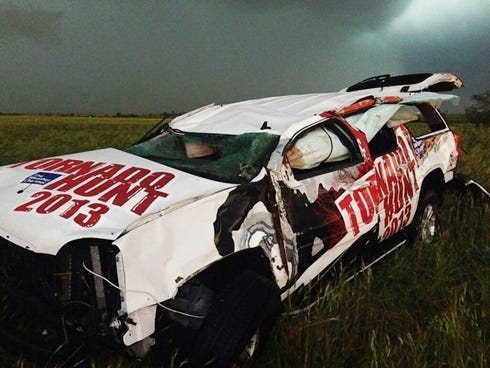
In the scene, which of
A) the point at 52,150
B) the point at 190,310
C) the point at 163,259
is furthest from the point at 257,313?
the point at 52,150

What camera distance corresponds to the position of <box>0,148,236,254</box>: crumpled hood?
2.71 meters

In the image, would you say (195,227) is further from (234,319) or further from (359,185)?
(359,185)

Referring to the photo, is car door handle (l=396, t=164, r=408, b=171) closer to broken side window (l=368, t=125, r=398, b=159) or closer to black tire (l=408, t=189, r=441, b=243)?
broken side window (l=368, t=125, r=398, b=159)

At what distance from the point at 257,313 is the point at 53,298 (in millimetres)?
1067

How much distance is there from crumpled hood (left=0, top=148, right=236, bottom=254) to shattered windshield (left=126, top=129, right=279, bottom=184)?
14cm

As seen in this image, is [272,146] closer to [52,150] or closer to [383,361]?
[383,361]

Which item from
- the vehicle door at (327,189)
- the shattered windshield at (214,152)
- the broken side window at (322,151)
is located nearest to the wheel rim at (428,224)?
the vehicle door at (327,189)

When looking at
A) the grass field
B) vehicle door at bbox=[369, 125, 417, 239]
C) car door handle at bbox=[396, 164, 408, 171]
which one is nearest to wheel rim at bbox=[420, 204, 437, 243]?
the grass field

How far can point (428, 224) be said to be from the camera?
5348 millimetres

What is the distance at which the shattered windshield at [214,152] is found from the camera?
3316 millimetres

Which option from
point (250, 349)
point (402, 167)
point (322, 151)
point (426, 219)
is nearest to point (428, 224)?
point (426, 219)

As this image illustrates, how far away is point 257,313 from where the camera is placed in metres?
2.81

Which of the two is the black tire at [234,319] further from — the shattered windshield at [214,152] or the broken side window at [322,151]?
the broken side window at [322,151]

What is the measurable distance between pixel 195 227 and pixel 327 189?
3.86 ft
